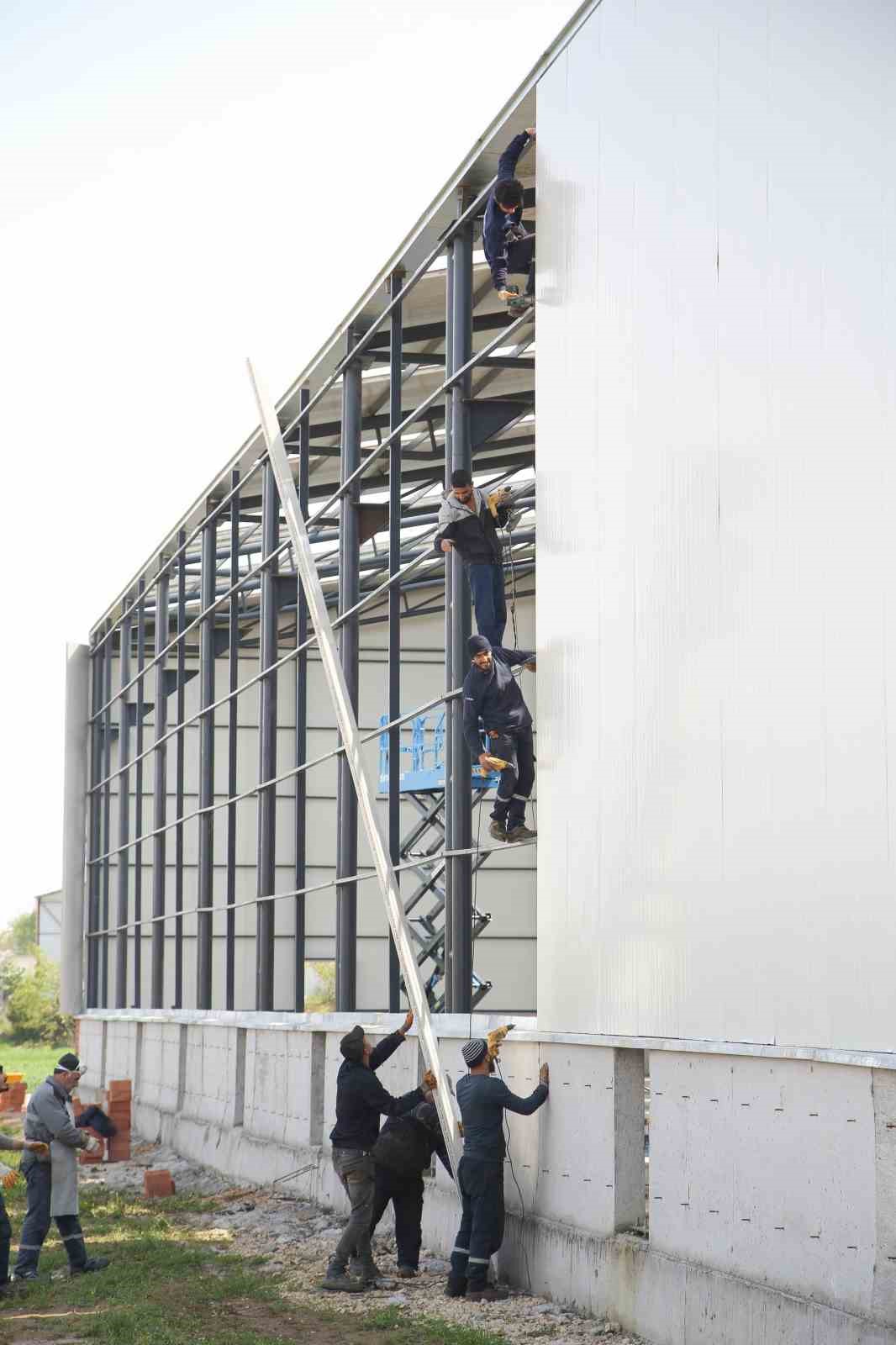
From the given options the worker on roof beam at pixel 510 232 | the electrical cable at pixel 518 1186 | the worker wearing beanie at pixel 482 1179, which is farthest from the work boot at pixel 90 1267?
the worker on roof beam at pixel 510 232

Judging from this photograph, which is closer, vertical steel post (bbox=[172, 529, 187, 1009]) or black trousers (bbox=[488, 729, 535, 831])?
black trousers (bbox=[488, 729, 535, 831])

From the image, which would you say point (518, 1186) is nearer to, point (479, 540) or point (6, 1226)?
point (6, 1226)

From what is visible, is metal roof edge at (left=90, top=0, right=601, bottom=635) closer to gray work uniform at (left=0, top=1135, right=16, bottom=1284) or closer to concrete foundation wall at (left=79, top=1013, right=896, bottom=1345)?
concrete foundation wall at (left=79, top=1013, right=896, bottom=1345)

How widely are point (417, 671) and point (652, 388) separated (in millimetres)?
26766

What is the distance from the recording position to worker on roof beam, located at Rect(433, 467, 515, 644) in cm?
1508

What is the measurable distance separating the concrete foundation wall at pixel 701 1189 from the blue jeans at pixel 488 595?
372 cm

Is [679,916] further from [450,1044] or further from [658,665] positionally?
[450,1044]

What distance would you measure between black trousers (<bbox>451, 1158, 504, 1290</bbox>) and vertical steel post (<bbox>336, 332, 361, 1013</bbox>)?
665cm

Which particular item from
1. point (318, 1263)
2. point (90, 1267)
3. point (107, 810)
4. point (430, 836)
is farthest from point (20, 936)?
point (318, 1263)

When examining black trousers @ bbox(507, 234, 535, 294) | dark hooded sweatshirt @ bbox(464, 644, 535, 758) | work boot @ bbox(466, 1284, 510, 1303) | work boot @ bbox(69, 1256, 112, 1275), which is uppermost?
black trousers @ bbox(507, 234, 535, 294)

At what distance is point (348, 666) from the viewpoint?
814 inches

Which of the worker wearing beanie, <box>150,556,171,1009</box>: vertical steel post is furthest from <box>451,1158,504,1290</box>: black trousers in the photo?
<box>150,556,171,1009</box>: vertical steel post

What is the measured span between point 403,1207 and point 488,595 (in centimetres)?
565

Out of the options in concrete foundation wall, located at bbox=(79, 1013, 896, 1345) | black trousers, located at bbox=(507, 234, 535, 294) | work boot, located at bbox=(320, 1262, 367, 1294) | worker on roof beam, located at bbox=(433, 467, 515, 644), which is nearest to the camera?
concrete foundation wall, located at bbox=(79, 1013, 896, 1345)
